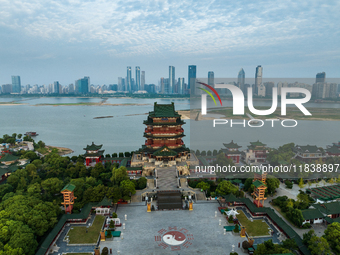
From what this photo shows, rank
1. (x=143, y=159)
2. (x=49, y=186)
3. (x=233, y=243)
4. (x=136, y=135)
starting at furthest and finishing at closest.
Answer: (x=136, y=135)
(x=143, y=159)
(x=49, y=186)
(x=233, y=243)

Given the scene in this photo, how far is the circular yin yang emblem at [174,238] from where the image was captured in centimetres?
1669

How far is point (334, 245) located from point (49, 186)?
78.3 ft

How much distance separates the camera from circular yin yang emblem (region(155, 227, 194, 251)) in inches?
657

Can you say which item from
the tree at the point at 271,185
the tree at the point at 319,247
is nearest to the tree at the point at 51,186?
the tree at the point at 271,185

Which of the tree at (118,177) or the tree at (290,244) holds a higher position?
the tree at (118,177)

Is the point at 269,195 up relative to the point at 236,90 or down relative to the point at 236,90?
down

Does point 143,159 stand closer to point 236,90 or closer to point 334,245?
point 236,90

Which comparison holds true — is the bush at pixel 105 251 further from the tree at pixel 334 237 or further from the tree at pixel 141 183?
the tree at pixel 334 237

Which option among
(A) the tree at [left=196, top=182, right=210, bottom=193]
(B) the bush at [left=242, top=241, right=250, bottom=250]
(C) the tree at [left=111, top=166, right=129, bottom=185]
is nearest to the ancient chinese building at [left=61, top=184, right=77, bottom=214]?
(C) the tree at [left=111, top=166, right=129, bottom=185]

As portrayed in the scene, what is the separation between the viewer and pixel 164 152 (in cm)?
2992

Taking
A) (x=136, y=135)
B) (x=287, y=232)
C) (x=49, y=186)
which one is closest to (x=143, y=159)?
(x=49, y=186)

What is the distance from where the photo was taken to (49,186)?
2350cm

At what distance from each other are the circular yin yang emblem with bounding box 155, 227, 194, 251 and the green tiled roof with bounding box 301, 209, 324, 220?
30.6ft

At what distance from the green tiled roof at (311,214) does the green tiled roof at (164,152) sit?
A: 1510 centimetres
